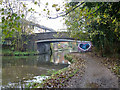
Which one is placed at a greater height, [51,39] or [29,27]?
[29,27]

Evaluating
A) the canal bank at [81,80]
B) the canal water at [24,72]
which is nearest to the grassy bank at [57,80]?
the canal bank at [81,80]

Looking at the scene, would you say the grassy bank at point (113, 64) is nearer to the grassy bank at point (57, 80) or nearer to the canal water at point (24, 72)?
the grassy bank at point (57, 80)

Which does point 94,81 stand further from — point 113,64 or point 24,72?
point 24,72

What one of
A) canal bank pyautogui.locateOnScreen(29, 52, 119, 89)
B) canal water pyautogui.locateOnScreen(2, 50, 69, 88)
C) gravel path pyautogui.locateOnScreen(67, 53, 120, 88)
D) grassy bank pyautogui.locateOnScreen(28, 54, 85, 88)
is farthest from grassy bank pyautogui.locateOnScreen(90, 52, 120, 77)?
canal water pyautogui.locateOnScreen(2, 50, 69, 88)

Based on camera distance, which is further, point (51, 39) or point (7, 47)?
point (7, 47)

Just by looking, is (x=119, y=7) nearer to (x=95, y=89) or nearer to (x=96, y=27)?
(x=95, y=89)

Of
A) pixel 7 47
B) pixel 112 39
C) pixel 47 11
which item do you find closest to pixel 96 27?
pixel 112 39

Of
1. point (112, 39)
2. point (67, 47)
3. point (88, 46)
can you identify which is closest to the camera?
point (112, 39)

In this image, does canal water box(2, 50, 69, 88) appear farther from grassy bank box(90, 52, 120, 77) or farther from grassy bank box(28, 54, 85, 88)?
grassy bank box(90, 52, 120, 77)

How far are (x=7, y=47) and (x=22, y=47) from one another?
4.07 metres

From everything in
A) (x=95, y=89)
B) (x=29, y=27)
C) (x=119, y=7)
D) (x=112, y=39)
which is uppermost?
(x=29, y=27)

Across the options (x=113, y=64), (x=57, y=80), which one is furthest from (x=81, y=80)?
(x=113, y=64)

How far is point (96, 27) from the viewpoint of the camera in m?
11.3

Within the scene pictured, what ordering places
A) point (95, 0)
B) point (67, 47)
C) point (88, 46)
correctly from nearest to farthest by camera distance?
point (95, 0) → point (88, 46) → point (67, 47)
